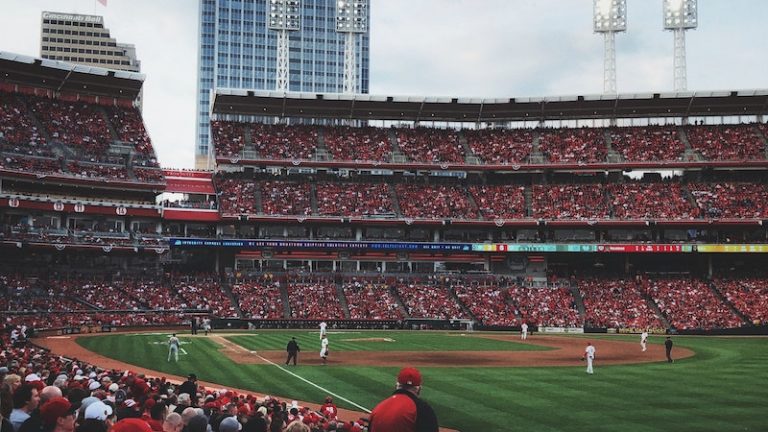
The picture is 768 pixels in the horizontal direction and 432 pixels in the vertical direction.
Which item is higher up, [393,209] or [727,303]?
[393,209]

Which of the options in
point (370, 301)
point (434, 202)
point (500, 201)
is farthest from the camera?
point (500, 201)

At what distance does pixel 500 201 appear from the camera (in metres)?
78.9

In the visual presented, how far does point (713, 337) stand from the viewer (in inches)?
2334

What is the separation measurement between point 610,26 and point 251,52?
Result: 112254mm

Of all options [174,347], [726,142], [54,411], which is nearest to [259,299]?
[174,347]

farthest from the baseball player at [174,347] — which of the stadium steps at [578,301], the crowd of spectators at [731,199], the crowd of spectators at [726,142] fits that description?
the crowd of spectators at [726,142]

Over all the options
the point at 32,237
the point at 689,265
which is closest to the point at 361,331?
the point at 32,237

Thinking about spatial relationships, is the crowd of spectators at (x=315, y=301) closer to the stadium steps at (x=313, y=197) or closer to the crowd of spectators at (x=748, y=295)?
the stadium steps at (x=313, y=197)

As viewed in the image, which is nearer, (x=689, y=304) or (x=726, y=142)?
(x=689, y=304)

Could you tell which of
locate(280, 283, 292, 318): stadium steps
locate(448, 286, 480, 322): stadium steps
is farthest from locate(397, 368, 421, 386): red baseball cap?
locate(448, 286, 480, 322): stadium steps

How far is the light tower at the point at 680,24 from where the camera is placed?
268 ft

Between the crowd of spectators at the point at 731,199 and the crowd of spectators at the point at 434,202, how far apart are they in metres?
23.6

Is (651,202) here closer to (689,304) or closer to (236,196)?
(689,304)

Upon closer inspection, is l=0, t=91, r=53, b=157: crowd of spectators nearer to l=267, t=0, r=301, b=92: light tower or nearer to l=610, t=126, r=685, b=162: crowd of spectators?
l=267, t=0, r=301, b=92: light tower
